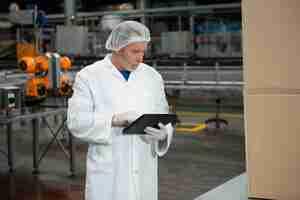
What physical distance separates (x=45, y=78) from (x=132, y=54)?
3572 mm

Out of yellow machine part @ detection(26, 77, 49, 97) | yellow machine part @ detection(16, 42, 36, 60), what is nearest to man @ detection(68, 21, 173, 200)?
yellow machine part @ detection(26, 77, 49, 97)

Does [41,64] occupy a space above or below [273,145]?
above

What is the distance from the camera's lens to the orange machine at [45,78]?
5.93 metres

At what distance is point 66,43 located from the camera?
10.8 meters

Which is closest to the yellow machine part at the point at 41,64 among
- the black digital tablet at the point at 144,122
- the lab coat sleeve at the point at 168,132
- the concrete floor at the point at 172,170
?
the concrete floor at the point at 172,170

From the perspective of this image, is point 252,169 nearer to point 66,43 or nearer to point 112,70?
point 112,70

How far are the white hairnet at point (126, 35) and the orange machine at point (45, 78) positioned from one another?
11.2 feet

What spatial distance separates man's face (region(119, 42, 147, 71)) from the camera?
103 inches

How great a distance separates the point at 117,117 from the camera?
100 inches

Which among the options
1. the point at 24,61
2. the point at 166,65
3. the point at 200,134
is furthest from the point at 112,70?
the point at 166,65

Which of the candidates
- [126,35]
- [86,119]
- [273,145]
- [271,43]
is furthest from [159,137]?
[271,43]

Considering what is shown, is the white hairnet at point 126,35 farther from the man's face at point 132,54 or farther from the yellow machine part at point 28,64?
the yellow machine part at point 28,64

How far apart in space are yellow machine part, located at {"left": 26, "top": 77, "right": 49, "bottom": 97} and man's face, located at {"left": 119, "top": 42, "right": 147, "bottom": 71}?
11.3 ft

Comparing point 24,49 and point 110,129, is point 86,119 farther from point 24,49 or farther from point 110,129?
point 24,49
